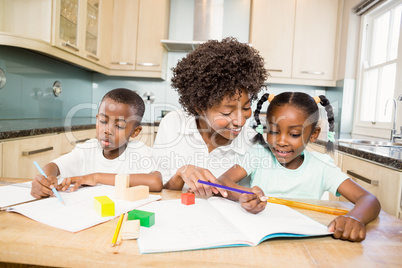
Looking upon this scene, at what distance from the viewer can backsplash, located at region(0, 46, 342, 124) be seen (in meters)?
2.18

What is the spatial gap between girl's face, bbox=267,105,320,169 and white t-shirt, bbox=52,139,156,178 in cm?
48

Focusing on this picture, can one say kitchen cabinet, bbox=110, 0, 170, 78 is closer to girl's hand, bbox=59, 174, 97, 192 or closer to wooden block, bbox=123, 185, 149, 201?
girl's hand, bbox=59, 174, 97, 192

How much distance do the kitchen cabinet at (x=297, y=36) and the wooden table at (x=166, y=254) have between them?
9.17ft

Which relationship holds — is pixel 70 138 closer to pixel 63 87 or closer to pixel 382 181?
pixel 63 87

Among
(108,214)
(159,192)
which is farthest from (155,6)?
(108,214)

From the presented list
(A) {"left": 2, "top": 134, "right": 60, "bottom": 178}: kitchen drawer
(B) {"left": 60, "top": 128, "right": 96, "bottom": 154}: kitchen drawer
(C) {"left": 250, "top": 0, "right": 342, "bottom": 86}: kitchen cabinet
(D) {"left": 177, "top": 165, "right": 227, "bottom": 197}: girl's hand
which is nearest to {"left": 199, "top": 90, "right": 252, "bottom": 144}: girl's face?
(D) {"left": 177, "top": 165, "right": 227, "bottom": 197}: girl's hand

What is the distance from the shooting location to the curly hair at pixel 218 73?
108cm

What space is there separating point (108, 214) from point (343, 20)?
3.20 metres

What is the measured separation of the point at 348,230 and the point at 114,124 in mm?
897

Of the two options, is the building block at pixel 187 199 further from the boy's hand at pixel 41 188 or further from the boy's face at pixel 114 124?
the boy's face at pixel 114 124

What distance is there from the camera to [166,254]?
1.51 ft

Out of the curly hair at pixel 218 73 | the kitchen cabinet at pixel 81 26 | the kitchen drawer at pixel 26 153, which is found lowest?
the kitchen drawer at pixel 26 153

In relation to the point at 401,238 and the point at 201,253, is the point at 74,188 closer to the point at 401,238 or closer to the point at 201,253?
the point at 201,253

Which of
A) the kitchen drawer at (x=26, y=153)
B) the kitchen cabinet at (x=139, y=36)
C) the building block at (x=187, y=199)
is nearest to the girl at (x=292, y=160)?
the building block at (x=187, y=199)
